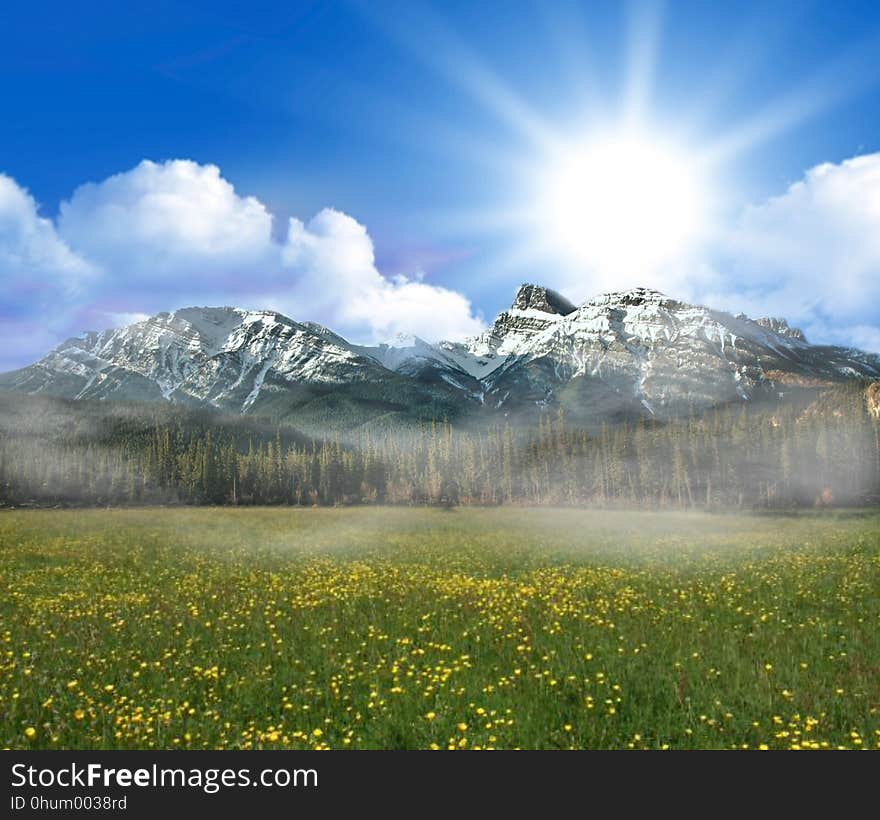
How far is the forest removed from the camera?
416ft

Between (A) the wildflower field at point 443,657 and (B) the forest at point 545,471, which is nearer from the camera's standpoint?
(A) the wildflower field at point 443,657

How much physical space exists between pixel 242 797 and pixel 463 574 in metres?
16.5

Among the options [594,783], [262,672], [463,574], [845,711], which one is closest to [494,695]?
[594,783]

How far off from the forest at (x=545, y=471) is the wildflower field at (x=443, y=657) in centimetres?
10628

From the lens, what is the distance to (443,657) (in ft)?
36.2

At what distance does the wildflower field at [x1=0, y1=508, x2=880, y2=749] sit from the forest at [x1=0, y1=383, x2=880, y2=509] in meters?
106

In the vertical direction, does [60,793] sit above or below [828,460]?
below

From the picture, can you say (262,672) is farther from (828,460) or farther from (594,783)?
(828,460)

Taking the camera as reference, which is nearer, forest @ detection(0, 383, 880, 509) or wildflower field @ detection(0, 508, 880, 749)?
wildflower field @ detection(0, 508, 880, 749)

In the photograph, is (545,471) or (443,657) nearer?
(443,657)

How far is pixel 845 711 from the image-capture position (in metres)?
8.27

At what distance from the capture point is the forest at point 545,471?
12675 cm

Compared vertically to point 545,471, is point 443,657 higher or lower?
lower

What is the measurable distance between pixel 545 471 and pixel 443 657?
14806cm
